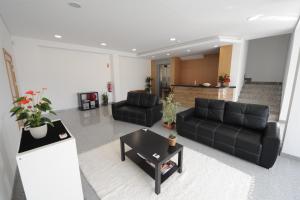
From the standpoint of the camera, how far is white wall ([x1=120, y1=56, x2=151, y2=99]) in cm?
740

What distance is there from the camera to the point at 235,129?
8.17ft

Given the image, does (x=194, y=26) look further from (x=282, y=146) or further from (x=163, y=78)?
(x=163, y=78)

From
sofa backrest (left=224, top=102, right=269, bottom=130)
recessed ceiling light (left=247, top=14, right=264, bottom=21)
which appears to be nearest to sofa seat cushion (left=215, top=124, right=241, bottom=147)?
sofa backrest (left=224, top=102, right=269, bottom=130)

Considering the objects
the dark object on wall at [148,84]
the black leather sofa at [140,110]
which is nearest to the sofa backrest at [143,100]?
the black leather sofa at [140,110]

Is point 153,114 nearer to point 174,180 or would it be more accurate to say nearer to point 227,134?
point 227,134

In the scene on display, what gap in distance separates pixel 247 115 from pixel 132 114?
277 centimetres

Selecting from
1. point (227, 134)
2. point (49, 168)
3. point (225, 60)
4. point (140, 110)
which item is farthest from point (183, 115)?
point (225, 60)

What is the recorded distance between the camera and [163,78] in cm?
876

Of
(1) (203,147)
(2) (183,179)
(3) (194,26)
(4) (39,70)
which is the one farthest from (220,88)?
(4) (39,70)

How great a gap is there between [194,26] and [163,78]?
18.0 feet

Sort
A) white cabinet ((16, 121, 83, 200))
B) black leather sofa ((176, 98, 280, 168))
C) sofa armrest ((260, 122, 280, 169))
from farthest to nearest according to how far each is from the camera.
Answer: black leather sofa ((176, 98, 280, 168)), sofa armrest ((260, 122, 280, 169)), white cabinet ((16, 121, 83, 200))

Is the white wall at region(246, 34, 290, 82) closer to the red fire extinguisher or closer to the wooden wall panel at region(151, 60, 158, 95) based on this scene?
the wooden wall panel at region(151, 60, 158, 95)

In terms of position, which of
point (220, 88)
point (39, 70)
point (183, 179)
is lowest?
point (183, 179)

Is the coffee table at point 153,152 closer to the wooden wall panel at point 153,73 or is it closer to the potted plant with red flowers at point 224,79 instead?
the potted plant with red flowers at point 224,79
